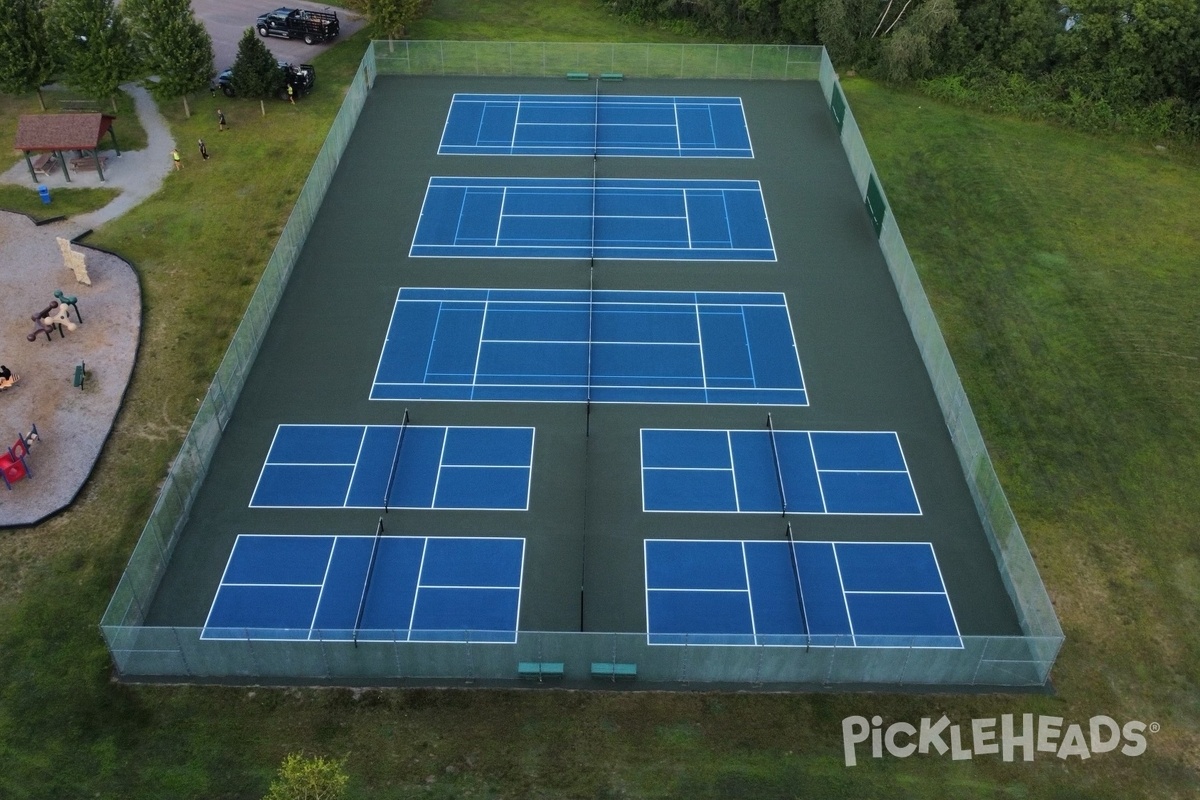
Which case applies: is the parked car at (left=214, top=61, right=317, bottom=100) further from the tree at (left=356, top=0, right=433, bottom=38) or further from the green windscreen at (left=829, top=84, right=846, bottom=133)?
the green windscreen at (left=829, top=84, right=846, bottom=133)

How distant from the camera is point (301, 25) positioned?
49.0m

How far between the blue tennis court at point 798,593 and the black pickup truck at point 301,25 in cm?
3317

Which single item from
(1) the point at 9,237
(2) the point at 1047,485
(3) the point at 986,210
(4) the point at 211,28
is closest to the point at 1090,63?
(3) the point at 986,210

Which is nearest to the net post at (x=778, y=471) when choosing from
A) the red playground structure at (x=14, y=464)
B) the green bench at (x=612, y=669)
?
the green bench at (x=612, y=669)

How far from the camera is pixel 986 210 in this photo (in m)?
39.1

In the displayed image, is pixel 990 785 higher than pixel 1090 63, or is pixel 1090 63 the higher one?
pixel 1090 63

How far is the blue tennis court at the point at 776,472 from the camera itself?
2742cm

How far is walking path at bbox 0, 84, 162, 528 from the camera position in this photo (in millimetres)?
28172

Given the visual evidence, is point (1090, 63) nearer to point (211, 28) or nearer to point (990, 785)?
point (990, 785)

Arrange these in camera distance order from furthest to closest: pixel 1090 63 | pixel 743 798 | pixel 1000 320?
pixel 1090 63
pixel 1000 320
pixel 743 798

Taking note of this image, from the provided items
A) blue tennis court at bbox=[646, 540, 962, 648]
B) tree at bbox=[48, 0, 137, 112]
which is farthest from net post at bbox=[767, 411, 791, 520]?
tree at bbox=[48, 0, 137, 112]

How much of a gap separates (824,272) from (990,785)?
702 inches

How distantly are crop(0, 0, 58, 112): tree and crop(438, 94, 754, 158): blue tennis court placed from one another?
15.1m

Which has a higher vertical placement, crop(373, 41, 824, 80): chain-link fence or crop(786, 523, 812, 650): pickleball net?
crop(373, 41, 824, 80): chain-link fence
